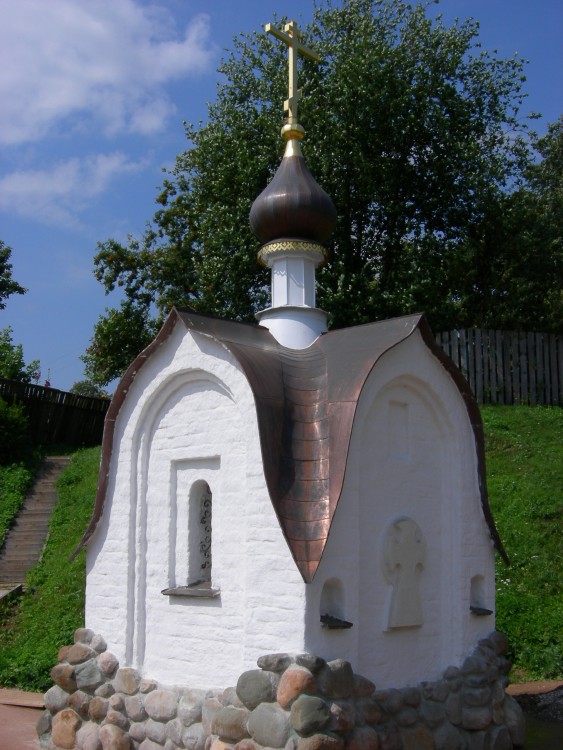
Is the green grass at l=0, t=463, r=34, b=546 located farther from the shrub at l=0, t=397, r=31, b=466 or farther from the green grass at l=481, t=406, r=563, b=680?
the green grass at l=481, t=406, r=563, b=680

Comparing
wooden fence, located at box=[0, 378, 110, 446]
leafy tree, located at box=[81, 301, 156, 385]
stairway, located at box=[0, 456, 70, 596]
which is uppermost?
leafy tree, located at box=[81, 301, 156, 385]

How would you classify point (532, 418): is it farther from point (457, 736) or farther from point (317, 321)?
point (457, 736)

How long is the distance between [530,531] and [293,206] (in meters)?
5.65

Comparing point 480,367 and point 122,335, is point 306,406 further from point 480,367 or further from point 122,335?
point 122,335

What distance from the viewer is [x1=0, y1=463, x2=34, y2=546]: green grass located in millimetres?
14129

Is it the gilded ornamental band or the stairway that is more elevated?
the gilded ornamental band

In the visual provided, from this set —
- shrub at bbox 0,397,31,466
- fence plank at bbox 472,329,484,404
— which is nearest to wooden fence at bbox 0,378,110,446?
shrub at bbox 0,397,31,466

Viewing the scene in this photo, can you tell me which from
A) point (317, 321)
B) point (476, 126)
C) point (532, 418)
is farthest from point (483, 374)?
point (317, 321)

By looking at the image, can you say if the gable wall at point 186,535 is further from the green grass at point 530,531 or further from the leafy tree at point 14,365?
the leafy tree at point 14,365

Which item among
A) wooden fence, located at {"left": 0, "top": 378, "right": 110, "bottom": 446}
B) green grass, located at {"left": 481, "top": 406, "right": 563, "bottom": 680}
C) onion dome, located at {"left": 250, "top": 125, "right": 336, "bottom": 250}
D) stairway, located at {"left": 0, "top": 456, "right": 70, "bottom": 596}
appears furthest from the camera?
wooden fence, located at {"left": 0, "top": 378, "right": 110, "bottom": 446}

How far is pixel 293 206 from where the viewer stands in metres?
7.89

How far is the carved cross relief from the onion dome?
123 inches

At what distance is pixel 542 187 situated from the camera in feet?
77.4

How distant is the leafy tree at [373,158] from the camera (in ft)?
56.7
